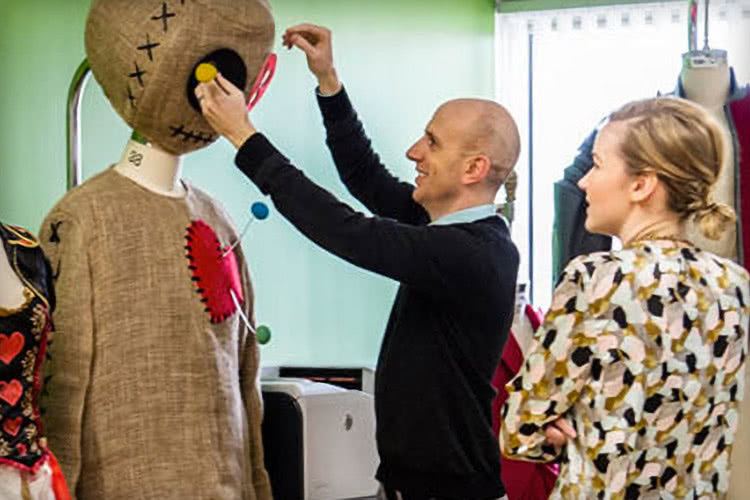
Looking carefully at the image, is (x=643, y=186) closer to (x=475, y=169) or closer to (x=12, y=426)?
(x=475, y=169)

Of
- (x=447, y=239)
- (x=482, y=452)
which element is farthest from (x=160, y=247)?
(x=482, y=452)

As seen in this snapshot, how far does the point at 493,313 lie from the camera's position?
2375 mm

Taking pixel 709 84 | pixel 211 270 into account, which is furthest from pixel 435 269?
pixel 709 84

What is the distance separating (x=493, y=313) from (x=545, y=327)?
43cm

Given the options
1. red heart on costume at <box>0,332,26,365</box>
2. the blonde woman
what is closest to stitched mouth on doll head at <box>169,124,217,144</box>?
red heart on costume at <box>0,332,26,365</box>

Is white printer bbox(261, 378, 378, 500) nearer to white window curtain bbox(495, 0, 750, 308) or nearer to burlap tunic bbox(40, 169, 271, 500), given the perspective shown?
burlap tunic bbox(40, 169, 271, 500)

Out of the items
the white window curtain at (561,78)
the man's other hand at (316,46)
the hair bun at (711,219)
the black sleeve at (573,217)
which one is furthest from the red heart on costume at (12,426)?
the white window curtain at (561,78)

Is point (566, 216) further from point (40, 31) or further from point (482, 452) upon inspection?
point (40, 31)

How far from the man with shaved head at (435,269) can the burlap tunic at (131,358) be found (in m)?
0.22

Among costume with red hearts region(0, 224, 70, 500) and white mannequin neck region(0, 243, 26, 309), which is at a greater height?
white mannequin neck region(0, 243, 26, 309)

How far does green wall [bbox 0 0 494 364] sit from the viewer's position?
3262 millimetres

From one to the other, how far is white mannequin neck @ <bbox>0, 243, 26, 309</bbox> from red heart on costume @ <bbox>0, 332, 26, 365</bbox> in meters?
0.04

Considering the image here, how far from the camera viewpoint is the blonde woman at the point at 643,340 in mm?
1888

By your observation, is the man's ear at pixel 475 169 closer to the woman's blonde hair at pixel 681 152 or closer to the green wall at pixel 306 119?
the woman's blonde hair at pixel 681 152
